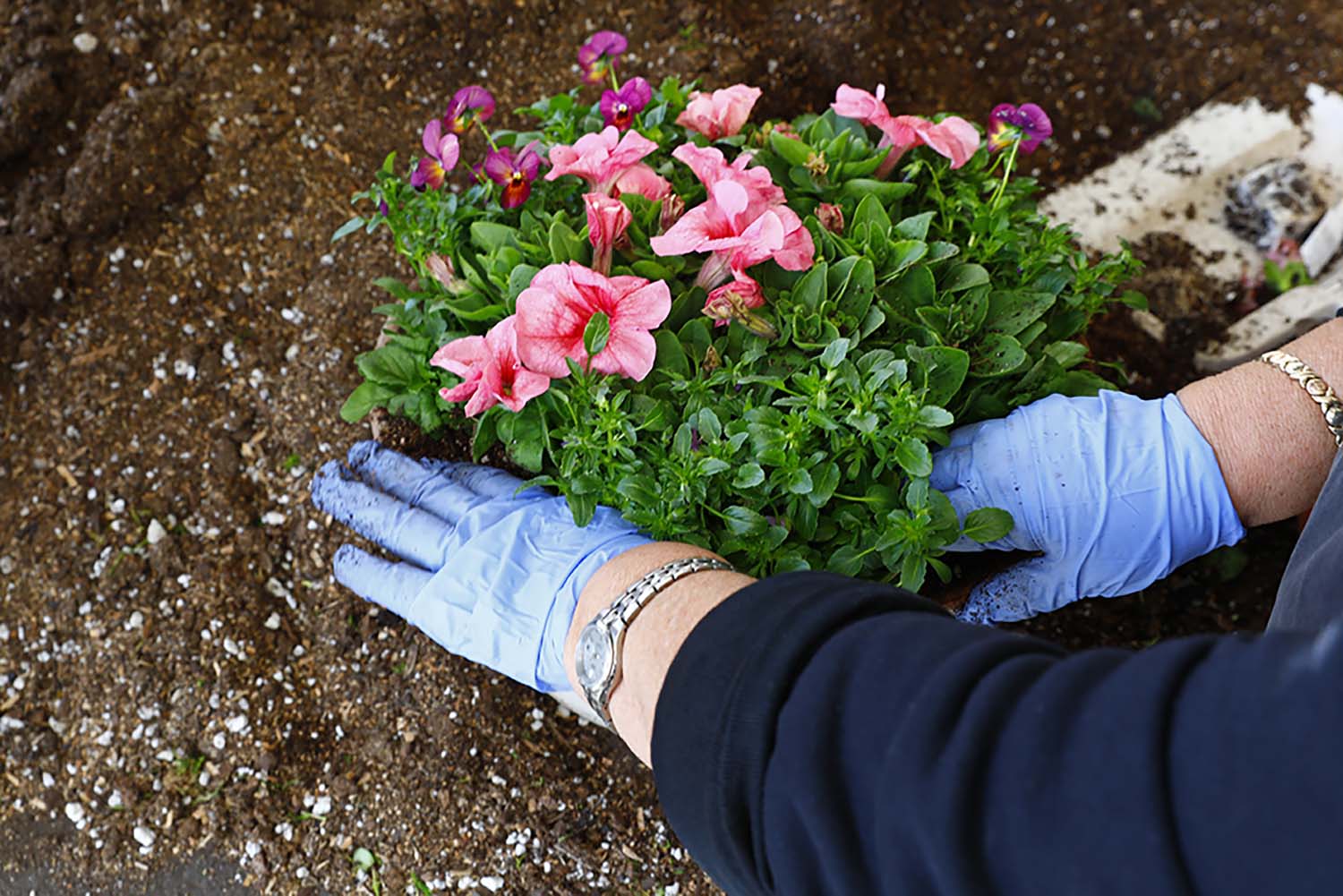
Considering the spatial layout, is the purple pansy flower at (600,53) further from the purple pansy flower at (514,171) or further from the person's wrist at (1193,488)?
the person's wrist at (1193,488)

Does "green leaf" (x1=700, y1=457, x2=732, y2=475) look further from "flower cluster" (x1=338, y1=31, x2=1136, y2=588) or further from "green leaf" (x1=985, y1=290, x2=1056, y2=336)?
"green leaf" (x1=985, y1=290, x2=1056, y2=336)

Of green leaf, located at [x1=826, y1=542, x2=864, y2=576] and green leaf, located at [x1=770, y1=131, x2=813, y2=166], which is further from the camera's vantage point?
green leaf, located at [x1=770, y1=131, x2=813, y2=166]

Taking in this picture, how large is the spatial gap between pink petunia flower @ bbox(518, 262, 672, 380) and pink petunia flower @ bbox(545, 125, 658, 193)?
0.15 m

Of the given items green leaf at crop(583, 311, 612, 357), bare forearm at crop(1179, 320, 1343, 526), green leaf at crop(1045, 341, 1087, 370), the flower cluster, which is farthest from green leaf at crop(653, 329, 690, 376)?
bare forearm at crop(1179, 320, 1343, 526)

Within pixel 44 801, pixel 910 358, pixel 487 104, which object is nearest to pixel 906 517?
pixel 910 358

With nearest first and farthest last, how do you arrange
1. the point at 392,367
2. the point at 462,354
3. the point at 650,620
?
the point at 650,620
the point at 462,354
the point at 392,367

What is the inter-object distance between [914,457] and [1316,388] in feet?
1.46

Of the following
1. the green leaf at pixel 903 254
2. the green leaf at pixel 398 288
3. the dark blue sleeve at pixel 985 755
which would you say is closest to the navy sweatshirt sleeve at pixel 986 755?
the dark blue sleeve at pixel 985 755

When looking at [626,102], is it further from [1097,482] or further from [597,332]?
[1097,482]

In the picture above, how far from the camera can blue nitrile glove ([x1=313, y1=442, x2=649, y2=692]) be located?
105cm

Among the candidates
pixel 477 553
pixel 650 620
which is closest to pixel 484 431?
pixel 477 553

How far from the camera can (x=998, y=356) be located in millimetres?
1046

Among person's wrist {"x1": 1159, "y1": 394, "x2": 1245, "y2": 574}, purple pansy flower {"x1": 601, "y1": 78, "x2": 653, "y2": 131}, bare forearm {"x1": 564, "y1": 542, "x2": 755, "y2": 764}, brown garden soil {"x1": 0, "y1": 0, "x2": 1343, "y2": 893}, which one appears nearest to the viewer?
bare forearm {"x1": 564, "y1": 542, "x2": 755, "y2": 764}

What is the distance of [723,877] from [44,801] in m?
1.21
